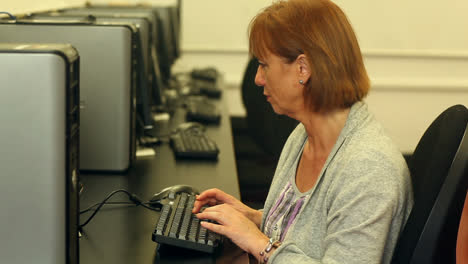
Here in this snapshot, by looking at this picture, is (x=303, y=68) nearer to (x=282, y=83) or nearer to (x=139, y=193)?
(x=282, y=83)

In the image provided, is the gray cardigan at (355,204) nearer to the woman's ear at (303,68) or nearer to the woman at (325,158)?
the woman at (325,158)

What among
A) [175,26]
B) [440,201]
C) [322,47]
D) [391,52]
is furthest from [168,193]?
[391,52]

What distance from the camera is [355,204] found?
1.11 m

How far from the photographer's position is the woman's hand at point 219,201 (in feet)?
4.58

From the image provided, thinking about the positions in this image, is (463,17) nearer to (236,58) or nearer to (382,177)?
(236,58)

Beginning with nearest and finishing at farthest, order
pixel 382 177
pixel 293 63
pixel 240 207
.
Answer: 1. pixel 382 177
2. pixel 293 63
3. pixel 240 207

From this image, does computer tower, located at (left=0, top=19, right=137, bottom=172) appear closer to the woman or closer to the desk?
the desk

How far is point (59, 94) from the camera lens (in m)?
0.95

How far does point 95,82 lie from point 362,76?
764 mm

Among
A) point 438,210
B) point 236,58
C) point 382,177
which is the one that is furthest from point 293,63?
point 236,58

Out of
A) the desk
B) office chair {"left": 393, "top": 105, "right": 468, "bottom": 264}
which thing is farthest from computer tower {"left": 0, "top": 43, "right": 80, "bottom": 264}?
office chair {"left": 393, "top": 105, "right": 468, "bottom": 264}

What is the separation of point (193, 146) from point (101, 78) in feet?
1.58

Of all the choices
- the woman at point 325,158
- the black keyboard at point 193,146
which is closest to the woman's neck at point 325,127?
the woman at point 325,158

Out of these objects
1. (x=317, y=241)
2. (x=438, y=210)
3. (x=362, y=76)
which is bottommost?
(x=317, y=241)
